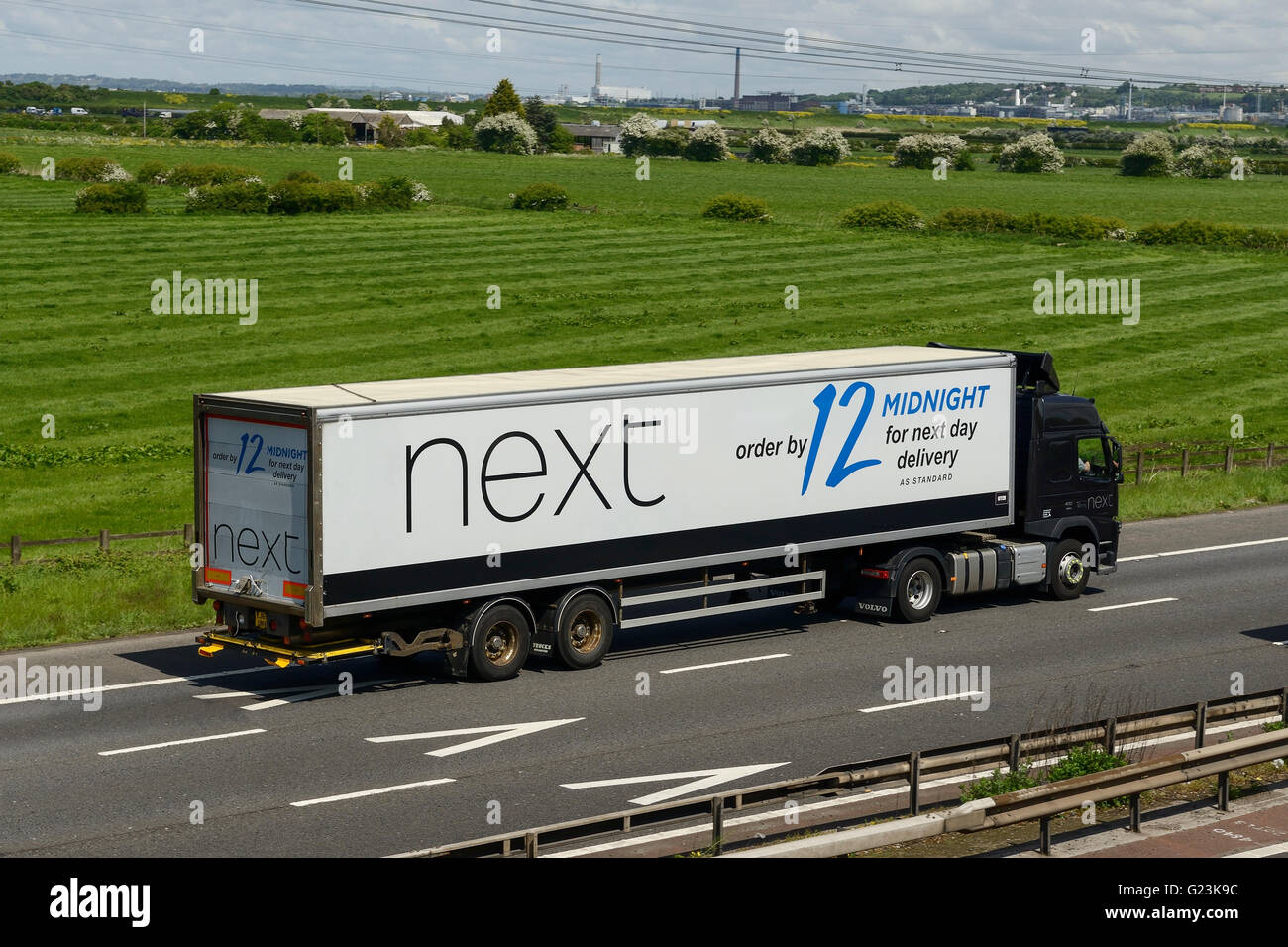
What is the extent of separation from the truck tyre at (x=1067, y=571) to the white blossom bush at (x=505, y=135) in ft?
360

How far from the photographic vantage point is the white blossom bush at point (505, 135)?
131 meters

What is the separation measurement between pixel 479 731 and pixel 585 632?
346cm

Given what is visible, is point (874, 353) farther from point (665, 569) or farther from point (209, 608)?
point (209, 608)

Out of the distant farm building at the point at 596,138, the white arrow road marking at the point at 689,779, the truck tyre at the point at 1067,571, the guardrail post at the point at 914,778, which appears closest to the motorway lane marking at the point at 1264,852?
the guardrail post at the point at 914,778

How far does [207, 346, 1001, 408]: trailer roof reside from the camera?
772 inches

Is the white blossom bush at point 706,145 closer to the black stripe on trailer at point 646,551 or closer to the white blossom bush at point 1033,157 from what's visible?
the white blossom bush at point 1033,157

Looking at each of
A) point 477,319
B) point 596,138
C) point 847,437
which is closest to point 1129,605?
point 847,437

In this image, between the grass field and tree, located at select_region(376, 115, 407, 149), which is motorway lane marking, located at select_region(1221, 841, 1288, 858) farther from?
tree, located at select_region(376, 115, 407, 149)

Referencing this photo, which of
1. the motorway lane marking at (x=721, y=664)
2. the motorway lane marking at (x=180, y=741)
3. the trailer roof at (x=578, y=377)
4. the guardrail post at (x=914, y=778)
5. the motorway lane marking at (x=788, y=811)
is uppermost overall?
the trailer roof at (x=578, y=377)

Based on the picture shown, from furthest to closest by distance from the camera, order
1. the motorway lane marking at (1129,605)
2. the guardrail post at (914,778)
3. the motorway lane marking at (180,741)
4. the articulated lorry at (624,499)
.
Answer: the motorway lane marking at (1129,605)
the articulated lorry at (624,499)
the motorway lane marking at (180,741)
the guardrail post at (914,778)

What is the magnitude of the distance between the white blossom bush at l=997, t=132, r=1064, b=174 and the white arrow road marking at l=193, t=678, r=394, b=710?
107484 millimetres

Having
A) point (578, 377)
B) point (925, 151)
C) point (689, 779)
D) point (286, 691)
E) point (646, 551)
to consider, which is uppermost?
point (925, 151)

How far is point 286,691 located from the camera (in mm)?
20156

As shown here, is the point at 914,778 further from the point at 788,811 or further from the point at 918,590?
the point at 918,590
